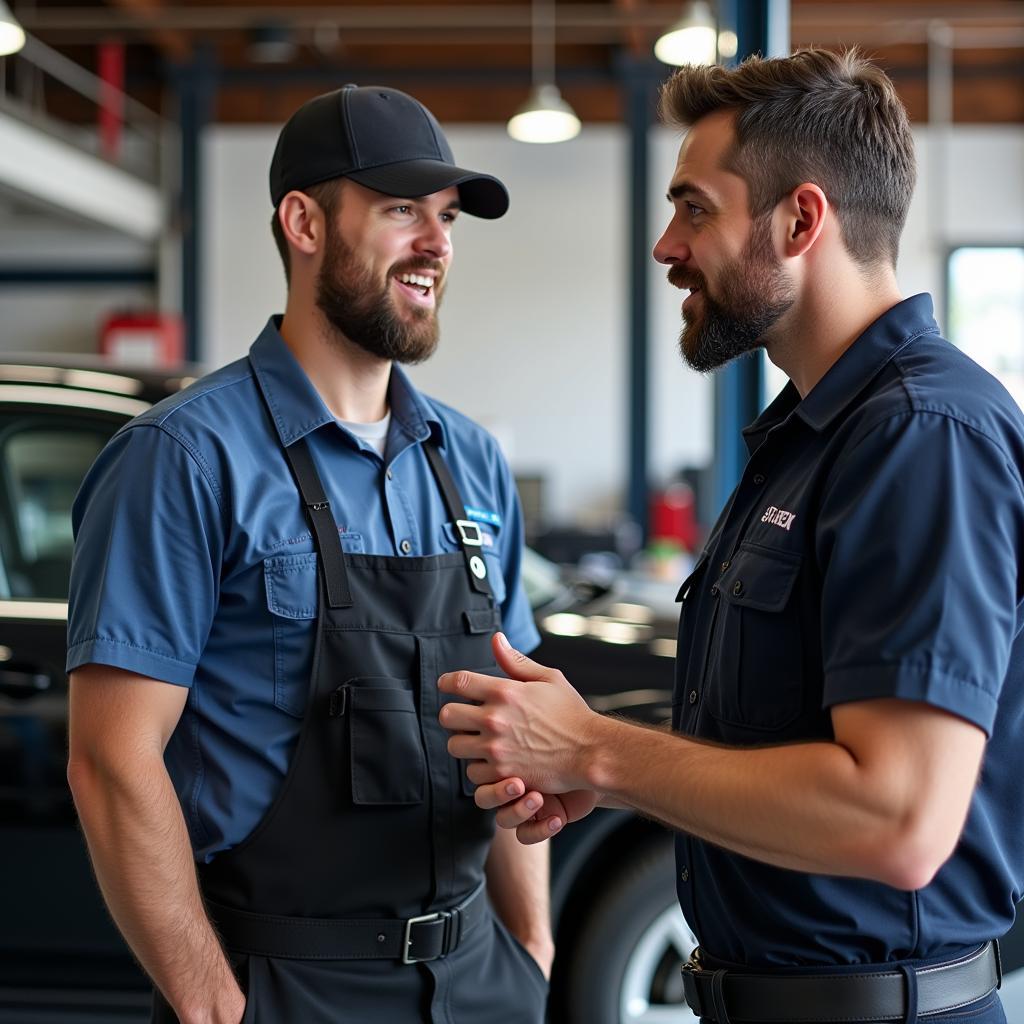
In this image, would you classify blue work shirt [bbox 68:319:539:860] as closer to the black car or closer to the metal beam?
the black car

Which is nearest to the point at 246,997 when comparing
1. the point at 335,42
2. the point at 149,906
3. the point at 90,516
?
the point at 149,906

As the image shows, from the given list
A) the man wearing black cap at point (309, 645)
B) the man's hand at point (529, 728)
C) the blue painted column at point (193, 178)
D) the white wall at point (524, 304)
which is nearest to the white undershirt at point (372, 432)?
the man wearing black cap at point (309, 645)

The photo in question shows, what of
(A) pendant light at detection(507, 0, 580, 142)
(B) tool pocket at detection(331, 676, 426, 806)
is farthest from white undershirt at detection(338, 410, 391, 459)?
(A) pendant light at detection(507, 0, 580, 142)

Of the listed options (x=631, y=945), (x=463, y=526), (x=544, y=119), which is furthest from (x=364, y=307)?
(x=544, y=119)

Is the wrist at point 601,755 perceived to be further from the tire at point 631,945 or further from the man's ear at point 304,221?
the tire at point 631,945

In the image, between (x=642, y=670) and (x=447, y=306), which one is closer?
(x=642, y=670)

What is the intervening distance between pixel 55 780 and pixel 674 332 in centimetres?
1066

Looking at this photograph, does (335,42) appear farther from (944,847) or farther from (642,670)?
(944,847)

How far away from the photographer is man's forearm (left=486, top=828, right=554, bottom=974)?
1.90 metres

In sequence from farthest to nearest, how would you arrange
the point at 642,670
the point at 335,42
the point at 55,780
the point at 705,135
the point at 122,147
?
the point at 122,147 → the point at 335,42 → the point at 642,670 → the point at 55,780 → the point at 705,135

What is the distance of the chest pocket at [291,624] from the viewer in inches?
60.9

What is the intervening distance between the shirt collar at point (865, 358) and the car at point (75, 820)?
1.28m

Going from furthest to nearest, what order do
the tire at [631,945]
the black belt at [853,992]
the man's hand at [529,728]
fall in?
the tire at [631,945] < the man's hand at [529,728] < the black belt at [853,992]

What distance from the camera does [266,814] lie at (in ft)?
5.06
